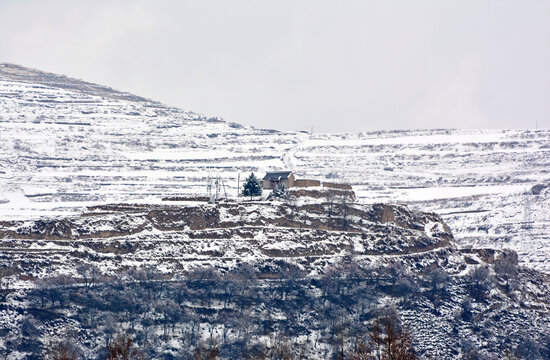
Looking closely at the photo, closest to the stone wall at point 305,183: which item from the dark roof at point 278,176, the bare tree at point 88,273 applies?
the dark roof at point 278,176

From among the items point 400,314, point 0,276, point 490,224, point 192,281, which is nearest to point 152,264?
point 192,281

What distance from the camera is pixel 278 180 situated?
15125 cm

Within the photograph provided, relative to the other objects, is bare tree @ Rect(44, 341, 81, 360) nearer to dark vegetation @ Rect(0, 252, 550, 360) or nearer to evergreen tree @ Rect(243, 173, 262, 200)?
dark vegetation @ Rect(0, 252, 550, 360)

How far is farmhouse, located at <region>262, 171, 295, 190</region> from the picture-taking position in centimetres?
15088

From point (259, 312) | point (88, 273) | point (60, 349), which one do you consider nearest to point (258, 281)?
point (259, 312)

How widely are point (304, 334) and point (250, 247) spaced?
49.2ft

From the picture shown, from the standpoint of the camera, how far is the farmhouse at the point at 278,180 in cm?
15088

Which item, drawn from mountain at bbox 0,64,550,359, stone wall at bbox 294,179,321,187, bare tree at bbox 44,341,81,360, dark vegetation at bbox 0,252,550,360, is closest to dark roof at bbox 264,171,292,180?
stone wall at bbox 294,179,321,187

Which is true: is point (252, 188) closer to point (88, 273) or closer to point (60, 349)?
point (88, 273)

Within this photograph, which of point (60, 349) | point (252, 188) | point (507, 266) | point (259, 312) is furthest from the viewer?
point (252, 188)

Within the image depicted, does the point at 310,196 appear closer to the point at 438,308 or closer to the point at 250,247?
the point at 250,247

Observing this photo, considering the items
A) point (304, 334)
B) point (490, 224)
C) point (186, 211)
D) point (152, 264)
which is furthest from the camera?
point (490, 224)

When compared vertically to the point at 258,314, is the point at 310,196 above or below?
above

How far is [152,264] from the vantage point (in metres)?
132
